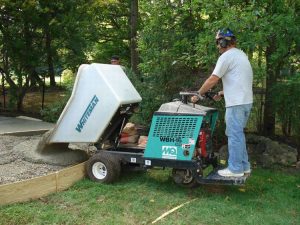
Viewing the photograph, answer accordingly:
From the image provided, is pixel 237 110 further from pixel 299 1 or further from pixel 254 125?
pixel 254 125

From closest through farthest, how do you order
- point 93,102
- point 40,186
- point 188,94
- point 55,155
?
1. point 40,186
2. point 188,94
3. point 93,102
4. point 55,155

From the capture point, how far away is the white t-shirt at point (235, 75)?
5539 millimetres

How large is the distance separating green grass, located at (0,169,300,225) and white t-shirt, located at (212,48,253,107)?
1264 mm

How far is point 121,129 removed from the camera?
263 inches

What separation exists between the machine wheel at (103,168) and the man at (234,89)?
146cm

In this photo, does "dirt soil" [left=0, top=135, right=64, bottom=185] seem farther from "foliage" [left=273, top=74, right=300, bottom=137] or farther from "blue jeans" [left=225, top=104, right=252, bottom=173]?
"foliage" [left=273, top=74, right=300, bottom=137]

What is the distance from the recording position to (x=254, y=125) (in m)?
8.73

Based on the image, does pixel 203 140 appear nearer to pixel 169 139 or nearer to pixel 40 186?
pixel 169 139

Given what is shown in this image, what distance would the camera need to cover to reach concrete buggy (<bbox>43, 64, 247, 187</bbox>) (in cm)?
572

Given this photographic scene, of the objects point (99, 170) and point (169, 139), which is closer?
point (169, 139)

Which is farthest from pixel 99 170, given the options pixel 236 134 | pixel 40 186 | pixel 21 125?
pixel 21 125

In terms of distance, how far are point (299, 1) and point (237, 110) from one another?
246 cm

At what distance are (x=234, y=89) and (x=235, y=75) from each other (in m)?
0.17

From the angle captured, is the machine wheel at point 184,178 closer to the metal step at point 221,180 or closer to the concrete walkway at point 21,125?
the metal step at point 221,180
